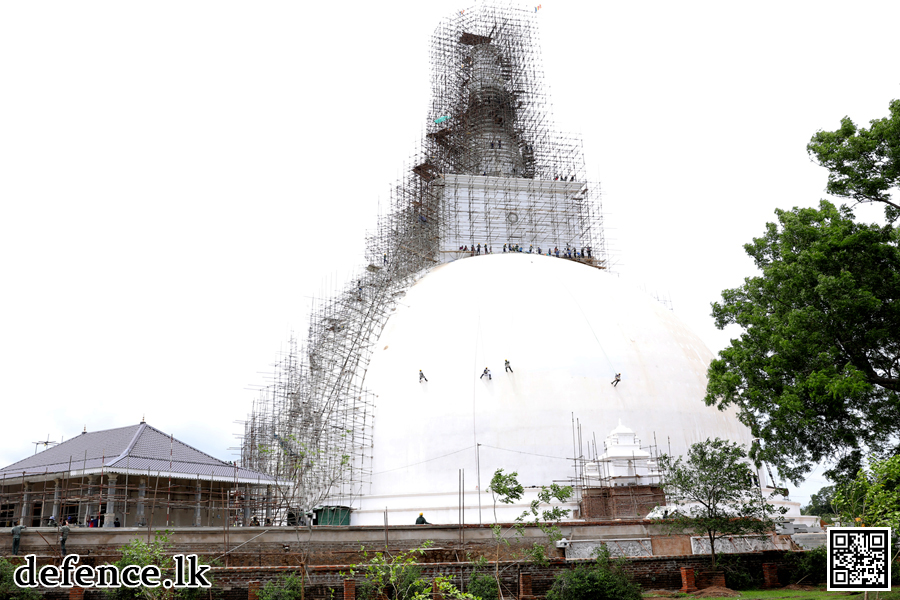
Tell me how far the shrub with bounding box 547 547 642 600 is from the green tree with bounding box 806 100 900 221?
11774 millimetres

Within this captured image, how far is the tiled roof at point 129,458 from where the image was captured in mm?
22734

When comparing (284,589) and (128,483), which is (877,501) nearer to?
(284,589)

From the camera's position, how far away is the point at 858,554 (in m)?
12.6

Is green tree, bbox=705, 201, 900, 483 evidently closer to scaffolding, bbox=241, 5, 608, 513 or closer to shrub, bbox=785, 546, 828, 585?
shrub, bbox=785, 546, 828, 585

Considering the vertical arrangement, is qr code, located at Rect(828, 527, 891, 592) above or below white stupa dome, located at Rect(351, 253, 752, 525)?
below

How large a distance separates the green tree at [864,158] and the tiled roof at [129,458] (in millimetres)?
20933

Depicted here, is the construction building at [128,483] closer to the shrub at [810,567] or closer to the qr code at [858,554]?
the shrub at [810,567]

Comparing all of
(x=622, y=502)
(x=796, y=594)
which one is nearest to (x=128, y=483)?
(x=622, y=502)

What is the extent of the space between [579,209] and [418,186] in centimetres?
936

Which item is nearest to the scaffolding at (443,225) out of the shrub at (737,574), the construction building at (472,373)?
the construction building at (472,373)

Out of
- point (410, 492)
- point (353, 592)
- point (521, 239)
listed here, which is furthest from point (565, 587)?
point (521, 239)

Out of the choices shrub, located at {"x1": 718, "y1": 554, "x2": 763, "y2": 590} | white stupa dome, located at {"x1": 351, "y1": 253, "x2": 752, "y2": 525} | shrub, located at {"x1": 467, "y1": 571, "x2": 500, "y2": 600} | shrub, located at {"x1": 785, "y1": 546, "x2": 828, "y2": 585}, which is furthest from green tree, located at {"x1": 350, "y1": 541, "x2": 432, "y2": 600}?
shrub, located at {"x1": 785, "y1": 546, "x2": 828, "y2": 585}

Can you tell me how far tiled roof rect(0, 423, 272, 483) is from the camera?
895 inches

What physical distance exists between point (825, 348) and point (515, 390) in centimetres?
1113
